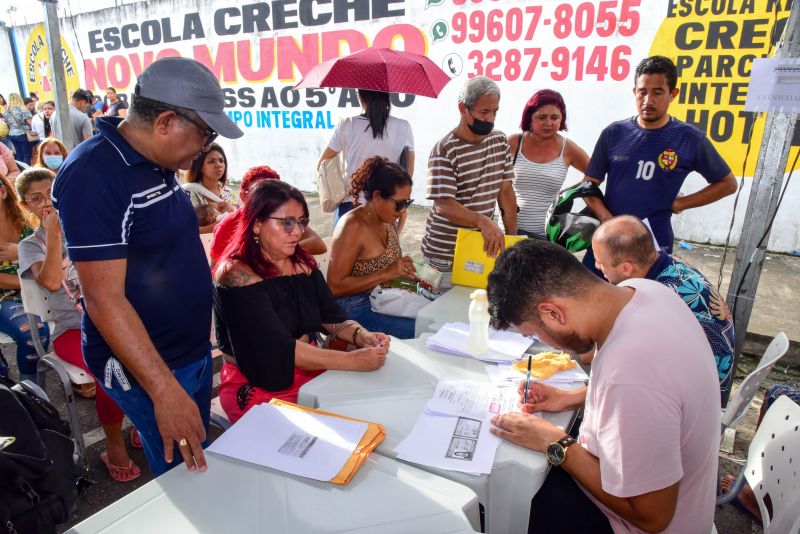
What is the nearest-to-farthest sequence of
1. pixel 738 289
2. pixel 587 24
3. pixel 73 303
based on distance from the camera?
pixel 73 303 < pixel 738 289 < pixel 587 24

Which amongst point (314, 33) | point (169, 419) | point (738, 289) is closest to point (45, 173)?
point (169, 419)

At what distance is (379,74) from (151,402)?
266 cm

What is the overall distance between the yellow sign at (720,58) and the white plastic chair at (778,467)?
444 cm

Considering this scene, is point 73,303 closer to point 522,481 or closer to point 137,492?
point 137,492

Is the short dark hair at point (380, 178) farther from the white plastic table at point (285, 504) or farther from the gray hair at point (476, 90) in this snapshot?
the white plastic table at point (285, 504)

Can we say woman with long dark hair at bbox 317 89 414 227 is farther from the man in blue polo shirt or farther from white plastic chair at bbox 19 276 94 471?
the man in blue polo shirt

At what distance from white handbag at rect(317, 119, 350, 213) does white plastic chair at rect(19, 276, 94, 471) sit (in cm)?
175

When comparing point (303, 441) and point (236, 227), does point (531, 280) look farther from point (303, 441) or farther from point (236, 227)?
point (236, 227)

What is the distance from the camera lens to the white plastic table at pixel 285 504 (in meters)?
1.16

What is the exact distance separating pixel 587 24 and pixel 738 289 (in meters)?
4.02

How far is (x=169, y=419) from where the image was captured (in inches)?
55.5

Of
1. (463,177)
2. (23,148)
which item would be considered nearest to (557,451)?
(463,177)

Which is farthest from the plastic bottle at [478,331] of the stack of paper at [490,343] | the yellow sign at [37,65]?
the yellow sign at [37,65]

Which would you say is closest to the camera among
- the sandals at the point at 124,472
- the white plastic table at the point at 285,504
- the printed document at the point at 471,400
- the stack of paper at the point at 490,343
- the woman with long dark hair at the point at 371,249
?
the white plastic table at the point at 285,504
